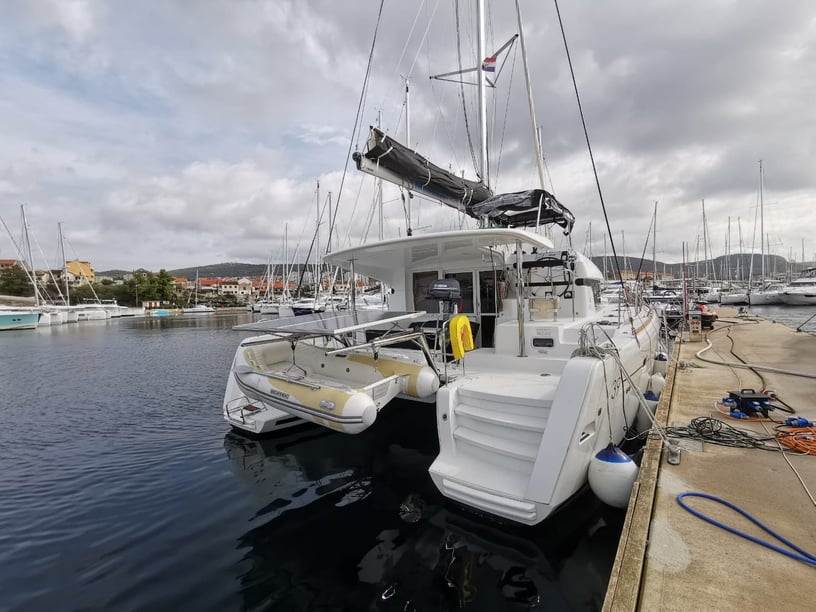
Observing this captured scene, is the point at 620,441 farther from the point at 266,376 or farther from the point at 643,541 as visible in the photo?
the point at 266,376

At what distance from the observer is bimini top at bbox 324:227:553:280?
4551mm

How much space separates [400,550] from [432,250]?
3710mm

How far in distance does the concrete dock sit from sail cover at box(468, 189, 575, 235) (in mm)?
3406

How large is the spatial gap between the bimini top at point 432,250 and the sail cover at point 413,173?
1250 mm

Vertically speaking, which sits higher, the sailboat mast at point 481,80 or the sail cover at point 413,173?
the sailboat mast at point 481,80

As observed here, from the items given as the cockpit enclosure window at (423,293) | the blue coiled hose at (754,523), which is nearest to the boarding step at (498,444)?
the blue coiled hose at (754,523)

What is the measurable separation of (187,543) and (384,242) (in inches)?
143

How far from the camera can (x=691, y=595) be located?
1.93m

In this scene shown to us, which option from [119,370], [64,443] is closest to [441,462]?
[64,443]

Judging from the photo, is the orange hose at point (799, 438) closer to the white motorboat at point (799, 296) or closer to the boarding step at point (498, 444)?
the boarding step at point (498, 444)

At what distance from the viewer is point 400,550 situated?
126 inches

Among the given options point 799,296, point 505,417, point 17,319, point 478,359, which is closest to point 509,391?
point 505,417

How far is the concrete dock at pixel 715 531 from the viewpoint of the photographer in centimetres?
192

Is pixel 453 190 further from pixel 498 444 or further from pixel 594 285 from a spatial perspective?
pixel 498 444
